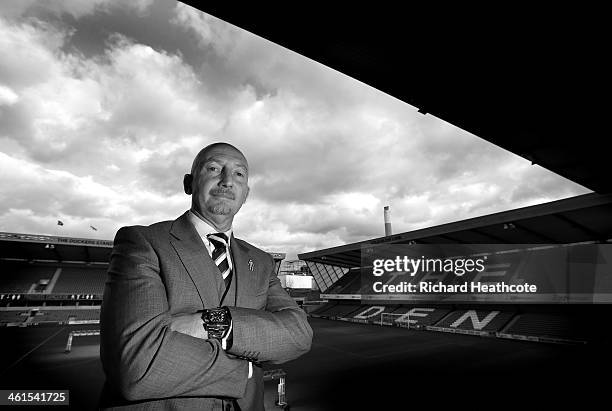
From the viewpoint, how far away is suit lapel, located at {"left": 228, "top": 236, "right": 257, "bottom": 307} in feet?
5.22

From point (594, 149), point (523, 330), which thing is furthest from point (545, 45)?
point (523, 330)

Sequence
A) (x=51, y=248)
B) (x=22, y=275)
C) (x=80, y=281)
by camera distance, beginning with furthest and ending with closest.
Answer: (x=80, y=281) < (x=22, y=275) < (x=51, y=248)

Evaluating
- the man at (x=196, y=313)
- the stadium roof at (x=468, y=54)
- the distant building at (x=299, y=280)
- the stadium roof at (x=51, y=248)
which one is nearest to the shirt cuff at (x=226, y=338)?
the man at (x=196, y=313)

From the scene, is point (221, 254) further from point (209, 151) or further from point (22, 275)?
point (22, 275)

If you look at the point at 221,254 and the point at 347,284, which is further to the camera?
the point at 347,284

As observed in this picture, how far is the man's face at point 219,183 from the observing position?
5.24 ft

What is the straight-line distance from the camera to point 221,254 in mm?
1661

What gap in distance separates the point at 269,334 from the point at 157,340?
501 mm

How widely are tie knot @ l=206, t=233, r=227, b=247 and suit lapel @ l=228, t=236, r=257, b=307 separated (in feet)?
0.31

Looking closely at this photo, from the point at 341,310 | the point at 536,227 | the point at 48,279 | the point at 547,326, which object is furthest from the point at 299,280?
the point at 536,227

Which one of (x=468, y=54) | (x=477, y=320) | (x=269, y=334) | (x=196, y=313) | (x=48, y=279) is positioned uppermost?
(x=468, y=54)

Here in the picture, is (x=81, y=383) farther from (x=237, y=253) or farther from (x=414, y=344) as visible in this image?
(x=414, y=344)

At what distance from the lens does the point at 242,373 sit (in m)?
1.36

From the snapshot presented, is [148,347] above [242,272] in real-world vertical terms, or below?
below
